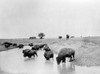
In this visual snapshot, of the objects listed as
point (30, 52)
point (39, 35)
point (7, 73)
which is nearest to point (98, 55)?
point (7, 73)

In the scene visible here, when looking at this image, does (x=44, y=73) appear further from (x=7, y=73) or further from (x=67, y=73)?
(x=7, y=73)

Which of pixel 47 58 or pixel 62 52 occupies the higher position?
pixel 62 52

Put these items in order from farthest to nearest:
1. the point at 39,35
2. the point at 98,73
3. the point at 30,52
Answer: the point at 39,35, the point at 30,52, the point at 98,73

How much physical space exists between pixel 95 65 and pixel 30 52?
16809 mm

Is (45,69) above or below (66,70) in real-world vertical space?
below

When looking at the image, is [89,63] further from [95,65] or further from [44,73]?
[44,73]

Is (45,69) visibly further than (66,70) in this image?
Yes

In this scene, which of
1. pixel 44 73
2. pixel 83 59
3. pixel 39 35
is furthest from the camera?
pixel 39 35

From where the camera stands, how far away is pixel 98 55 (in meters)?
23.1

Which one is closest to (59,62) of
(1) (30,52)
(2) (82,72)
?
(2) (82,72)

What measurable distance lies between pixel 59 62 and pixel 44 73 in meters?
5.69

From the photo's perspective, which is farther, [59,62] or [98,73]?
[59,62]

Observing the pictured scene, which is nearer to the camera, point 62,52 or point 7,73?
point 7,73

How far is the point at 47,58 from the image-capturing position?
29.4 m
